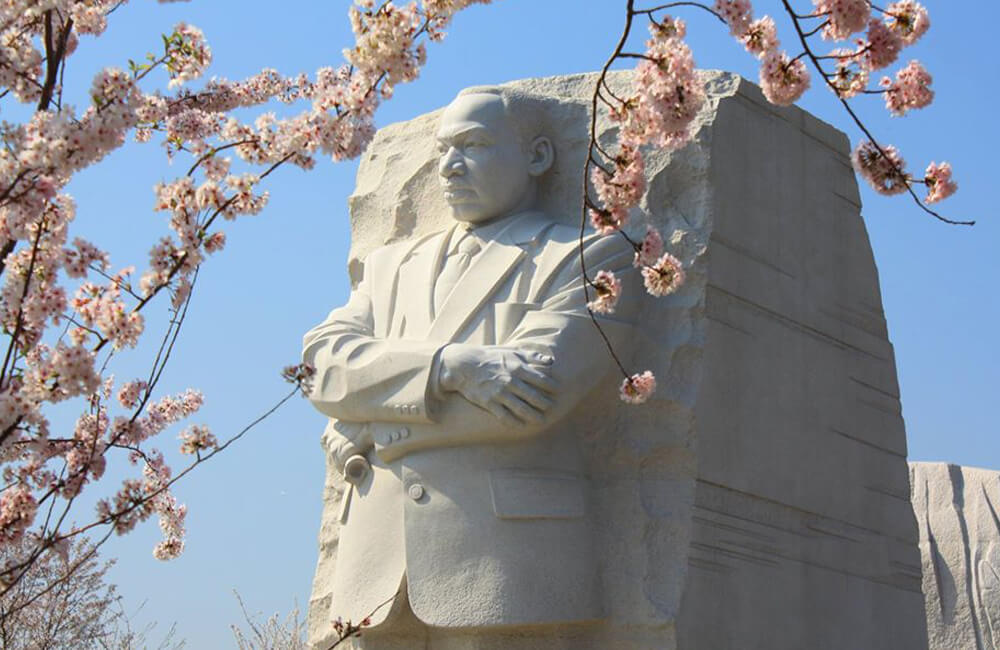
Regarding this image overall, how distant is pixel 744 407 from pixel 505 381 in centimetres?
111

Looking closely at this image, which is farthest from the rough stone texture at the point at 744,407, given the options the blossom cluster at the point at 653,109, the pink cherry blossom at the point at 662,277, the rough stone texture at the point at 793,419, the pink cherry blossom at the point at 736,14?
the pink cherry blossom at the point at 736,14

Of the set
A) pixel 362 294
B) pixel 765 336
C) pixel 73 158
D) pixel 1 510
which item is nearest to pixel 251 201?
pixel 73 158

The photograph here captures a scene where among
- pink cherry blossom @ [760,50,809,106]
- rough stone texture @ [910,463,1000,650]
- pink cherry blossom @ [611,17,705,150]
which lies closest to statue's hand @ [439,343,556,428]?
pink cherry blossom @ [611,17,705,150]

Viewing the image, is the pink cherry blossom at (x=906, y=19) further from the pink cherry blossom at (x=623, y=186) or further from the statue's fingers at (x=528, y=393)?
the statue's fingers at (x=528, y=393)

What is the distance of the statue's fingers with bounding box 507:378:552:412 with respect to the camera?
5.39 m

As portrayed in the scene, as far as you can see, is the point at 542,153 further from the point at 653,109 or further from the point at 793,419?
the point at 653,109

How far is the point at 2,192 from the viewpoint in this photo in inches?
131

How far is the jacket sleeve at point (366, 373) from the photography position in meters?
5.54

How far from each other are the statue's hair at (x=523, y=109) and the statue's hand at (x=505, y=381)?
1070mm

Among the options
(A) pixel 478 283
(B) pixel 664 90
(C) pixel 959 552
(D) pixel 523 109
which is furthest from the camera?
(C) pixel 959 552

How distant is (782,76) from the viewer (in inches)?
155

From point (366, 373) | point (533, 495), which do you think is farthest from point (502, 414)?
point (366, 373)

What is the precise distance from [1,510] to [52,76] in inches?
41.6

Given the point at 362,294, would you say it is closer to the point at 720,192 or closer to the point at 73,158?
the point at 720,192
